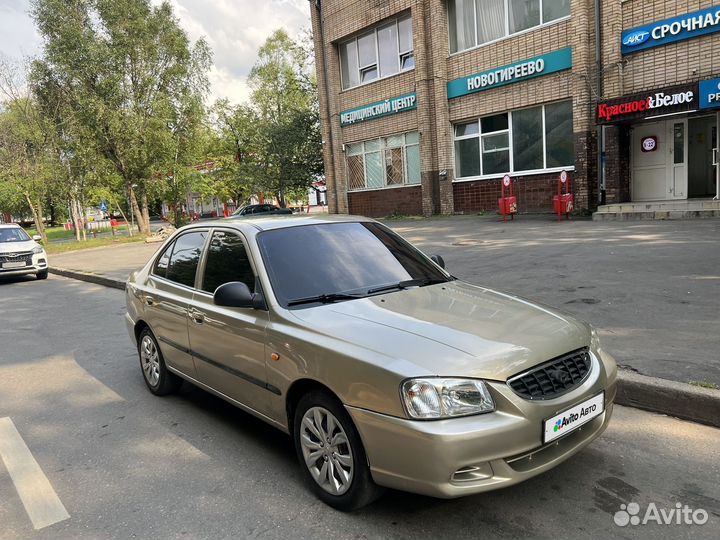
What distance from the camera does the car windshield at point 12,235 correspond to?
15523 mm

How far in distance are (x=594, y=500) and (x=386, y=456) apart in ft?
4.03

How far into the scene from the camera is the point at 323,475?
3158 mm

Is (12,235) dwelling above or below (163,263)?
above

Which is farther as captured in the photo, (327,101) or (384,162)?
(327,101)

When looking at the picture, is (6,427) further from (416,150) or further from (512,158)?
(416,150)

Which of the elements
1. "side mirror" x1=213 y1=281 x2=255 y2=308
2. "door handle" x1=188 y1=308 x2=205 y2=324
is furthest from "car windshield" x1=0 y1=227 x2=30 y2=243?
"side mirror" x1=213 y1=281 x2=255 y2=308

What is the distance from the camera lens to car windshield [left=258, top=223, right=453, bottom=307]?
3.64 meters

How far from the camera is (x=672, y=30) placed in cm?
1431

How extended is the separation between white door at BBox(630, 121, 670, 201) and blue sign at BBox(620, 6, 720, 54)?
2265 mm

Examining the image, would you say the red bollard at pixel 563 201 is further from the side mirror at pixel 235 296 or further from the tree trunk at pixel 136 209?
the tree trunk at pixel 136 209

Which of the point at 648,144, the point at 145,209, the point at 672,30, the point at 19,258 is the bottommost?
the point at 19,258

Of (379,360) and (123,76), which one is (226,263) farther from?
(123,76)

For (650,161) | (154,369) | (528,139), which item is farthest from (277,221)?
(528,139)

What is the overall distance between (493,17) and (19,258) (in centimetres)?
1650
